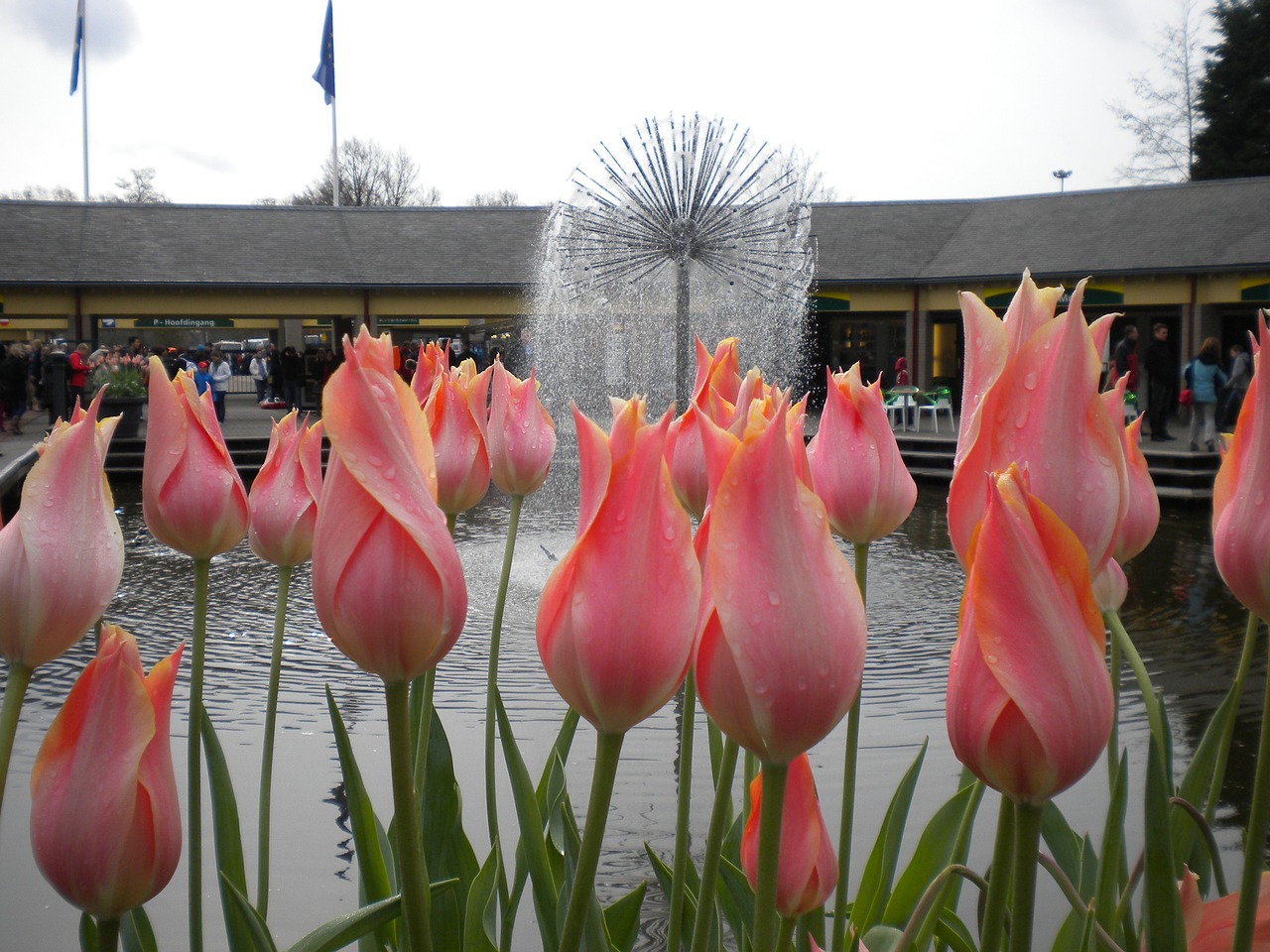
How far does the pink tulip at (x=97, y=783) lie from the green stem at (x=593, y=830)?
12.0 inches

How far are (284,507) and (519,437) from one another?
51 centimetres

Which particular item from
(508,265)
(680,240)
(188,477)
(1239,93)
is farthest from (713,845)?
(1239,93)

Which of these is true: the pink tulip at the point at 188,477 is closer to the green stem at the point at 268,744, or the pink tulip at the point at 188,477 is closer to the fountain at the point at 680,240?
the green stem at the point at 268,744

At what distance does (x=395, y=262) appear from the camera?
31.7 metres

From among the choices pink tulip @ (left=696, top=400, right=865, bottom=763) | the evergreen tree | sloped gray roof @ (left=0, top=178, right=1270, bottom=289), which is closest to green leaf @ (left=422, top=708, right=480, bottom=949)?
pink tulip @ (left=696, top=400, right=865, bottom=763)

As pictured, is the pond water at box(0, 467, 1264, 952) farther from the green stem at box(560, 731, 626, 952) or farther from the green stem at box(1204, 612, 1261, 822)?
the green stem at box(560, 731, 626, 952)

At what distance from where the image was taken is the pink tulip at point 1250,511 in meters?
0.92

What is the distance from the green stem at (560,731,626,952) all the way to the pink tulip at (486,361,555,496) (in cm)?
128

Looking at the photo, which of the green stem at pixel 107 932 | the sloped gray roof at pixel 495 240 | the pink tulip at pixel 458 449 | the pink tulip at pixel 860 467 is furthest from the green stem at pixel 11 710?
the sloped gray roof at pixel 495 240

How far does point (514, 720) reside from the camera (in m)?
6.02

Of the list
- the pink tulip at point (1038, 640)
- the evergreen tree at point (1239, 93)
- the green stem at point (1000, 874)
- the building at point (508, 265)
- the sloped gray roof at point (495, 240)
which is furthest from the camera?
the evergreen tree at point (1239, 93)

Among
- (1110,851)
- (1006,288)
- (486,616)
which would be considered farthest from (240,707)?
(1006,288)

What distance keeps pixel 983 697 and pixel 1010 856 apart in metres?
0.18

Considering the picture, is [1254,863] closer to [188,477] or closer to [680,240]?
[188,477]
